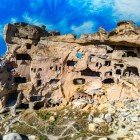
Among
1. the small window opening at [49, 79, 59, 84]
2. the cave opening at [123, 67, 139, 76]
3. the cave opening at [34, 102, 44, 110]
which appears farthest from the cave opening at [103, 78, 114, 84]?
the cave opening at [34, 102, 44, 110]

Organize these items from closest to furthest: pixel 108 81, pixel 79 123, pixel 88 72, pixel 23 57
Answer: pixel 79 123
pixel 108 81
pixel 88 72
pixel 23 57

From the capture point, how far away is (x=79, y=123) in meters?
52.8

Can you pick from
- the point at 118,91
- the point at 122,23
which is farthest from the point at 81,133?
the point at 122,23

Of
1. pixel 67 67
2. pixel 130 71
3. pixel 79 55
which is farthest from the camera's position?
pixel 67 67

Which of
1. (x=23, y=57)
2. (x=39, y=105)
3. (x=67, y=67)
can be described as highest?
(x=23, y=57)

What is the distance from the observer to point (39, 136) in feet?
169

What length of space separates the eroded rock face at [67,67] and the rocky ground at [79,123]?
200 cm

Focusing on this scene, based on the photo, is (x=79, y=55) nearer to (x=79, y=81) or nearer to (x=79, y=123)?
(x=79, y=81)

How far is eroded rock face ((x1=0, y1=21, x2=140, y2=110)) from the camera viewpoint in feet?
189

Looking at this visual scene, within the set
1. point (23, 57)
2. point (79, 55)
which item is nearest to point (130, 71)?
point (79, 55)

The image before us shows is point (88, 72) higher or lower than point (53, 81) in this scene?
higher

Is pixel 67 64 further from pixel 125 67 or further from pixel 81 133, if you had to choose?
pixel 81 133

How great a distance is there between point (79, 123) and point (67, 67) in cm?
1071

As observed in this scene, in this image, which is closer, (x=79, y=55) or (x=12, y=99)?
(x=79, y=55)
